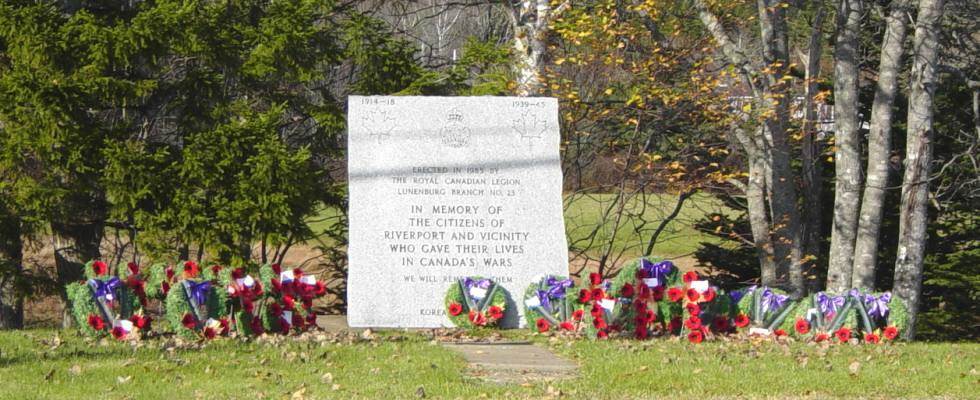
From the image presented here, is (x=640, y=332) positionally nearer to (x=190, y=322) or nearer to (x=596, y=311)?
(x=596, y=311)

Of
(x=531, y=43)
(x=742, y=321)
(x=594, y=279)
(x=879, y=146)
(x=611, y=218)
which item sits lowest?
(x=742, y=321)

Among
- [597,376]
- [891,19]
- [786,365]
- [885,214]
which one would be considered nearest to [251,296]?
[597,376]

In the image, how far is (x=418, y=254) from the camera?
439 inches

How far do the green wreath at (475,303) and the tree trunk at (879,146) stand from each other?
4.91 m

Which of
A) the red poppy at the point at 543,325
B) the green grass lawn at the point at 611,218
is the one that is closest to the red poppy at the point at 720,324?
the red poppy at the point at 543,325

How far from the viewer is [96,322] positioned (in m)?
9.31

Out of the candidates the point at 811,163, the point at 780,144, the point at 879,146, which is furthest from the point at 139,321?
the point at 811,163

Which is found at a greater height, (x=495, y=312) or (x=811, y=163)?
(x=811, y=163)

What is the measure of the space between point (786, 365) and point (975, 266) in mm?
10225

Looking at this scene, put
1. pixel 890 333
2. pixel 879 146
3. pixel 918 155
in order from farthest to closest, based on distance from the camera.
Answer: pixel 918 155
pixel 879 146
pixel 890 333

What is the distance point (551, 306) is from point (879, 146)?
16.3 ft

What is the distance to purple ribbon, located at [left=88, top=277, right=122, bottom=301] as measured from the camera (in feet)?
30.6

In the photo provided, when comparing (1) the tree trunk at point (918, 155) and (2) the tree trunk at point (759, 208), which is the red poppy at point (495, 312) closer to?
(1) the tree trunk at point (918, 155)

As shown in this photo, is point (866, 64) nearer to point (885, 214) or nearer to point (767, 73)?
point (885, 214)
